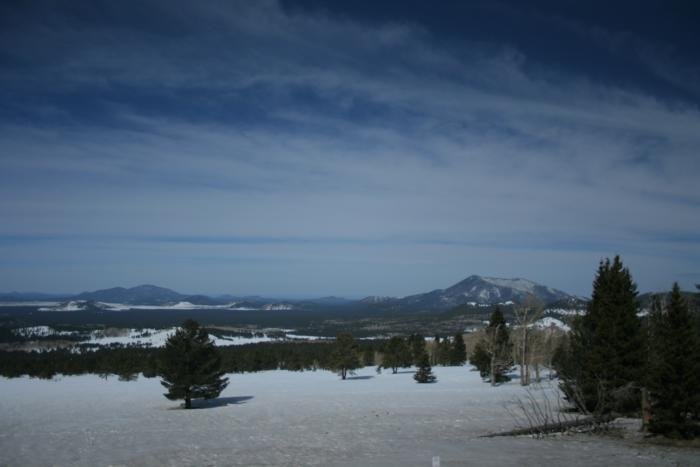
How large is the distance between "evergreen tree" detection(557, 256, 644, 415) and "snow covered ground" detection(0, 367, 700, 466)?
405cm

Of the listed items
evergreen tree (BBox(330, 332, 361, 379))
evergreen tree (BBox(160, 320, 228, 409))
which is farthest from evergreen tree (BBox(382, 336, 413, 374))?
evergreen tree (BBox(160, 320, 228, 409))

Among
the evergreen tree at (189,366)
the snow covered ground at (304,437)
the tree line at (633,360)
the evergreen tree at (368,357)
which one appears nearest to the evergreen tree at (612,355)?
the tree line at (633,360)

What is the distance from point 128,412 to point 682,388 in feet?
122

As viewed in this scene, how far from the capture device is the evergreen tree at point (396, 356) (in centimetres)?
9383

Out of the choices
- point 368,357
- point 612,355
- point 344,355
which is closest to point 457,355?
point 344,355

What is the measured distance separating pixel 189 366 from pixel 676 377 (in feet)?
112

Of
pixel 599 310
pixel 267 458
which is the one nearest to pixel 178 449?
pixel 267 458

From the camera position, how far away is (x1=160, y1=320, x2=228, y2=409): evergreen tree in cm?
4181

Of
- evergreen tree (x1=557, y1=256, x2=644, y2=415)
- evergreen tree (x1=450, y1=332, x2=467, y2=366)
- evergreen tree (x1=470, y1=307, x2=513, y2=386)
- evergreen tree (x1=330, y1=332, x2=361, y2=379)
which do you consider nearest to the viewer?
evergreen tree (x1=557, y1=256, x2=644, y2=415)

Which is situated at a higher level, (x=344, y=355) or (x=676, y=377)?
(x=676, y=377)

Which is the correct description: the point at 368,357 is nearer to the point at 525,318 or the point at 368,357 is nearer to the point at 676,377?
the point at 525,318

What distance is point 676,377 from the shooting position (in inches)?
794

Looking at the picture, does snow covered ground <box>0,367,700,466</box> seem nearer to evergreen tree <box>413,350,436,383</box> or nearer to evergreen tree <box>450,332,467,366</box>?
evergreen tree <box>413,350,436,383</box>

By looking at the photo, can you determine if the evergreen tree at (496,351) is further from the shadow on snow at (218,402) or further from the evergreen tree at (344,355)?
the shadow on snow at (218,402)
